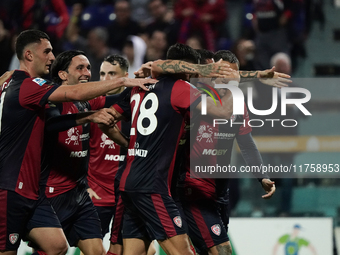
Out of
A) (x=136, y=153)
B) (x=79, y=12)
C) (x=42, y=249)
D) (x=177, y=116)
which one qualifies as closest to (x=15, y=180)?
(x=42, y=249)

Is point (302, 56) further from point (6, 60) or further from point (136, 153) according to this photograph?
point (136, 153)

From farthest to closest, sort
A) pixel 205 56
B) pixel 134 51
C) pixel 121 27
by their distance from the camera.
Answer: pixel 121 27 < pixel 134 51 < pixel 205 56

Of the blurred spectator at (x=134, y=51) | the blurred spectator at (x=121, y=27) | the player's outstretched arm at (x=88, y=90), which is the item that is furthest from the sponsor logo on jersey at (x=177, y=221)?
the blurred spectator at (x=121, y=27)

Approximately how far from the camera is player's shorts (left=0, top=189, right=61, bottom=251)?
4.29m

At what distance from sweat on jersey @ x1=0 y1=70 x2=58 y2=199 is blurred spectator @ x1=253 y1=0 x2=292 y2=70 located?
20.7 ft

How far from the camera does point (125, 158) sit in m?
4.60

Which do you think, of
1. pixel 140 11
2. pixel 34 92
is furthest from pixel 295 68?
pixel 34 92

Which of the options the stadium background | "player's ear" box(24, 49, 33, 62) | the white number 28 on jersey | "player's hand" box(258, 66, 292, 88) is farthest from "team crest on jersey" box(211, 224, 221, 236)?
Answer: the stadium background

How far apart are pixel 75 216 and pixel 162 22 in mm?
6586

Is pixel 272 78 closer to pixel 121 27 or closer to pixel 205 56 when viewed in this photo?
pixel 205 56

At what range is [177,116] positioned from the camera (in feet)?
13.9

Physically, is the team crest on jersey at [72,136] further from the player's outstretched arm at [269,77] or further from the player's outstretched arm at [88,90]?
the player's outstretched arm at [269,77]

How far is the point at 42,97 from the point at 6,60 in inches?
248

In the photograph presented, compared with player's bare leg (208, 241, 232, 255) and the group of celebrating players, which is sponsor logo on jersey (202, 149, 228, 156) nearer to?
the group of celebrating players
